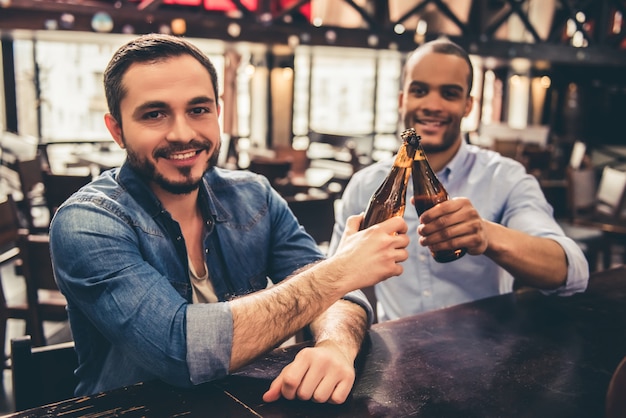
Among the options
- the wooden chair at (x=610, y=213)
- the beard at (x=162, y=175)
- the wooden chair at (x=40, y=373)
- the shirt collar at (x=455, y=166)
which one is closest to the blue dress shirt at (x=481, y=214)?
the shirt collar at (x=455, y=166)

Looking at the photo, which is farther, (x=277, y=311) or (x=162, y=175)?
(x=162, y=175)

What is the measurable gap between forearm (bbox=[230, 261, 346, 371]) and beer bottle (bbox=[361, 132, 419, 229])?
25 cm

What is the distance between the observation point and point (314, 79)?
1142cm

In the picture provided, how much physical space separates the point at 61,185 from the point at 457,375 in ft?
10.1

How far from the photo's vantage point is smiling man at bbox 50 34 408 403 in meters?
1.07

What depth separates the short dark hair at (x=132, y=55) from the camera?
128 cm

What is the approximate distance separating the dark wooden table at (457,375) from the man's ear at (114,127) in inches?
24.8

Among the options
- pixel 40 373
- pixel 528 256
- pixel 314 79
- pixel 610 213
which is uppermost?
pixel 314 79

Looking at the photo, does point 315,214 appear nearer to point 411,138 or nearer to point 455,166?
point 455,166

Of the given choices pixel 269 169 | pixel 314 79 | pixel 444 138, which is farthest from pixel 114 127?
pixel 314 79

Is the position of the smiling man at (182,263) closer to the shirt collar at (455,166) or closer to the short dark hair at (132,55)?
the short dark hair at (132,55)

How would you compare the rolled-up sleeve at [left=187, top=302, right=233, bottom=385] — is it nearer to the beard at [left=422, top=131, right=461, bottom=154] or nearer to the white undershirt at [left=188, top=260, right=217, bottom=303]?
the white undershirt at [left=188, top=260, right=217, bottom=303]

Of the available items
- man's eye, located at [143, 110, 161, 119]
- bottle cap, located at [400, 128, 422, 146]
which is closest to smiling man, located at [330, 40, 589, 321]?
bottle cap, located at [400, 128, 422, 146]

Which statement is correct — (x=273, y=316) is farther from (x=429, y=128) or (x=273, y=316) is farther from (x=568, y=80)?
(x=568, y=80)
